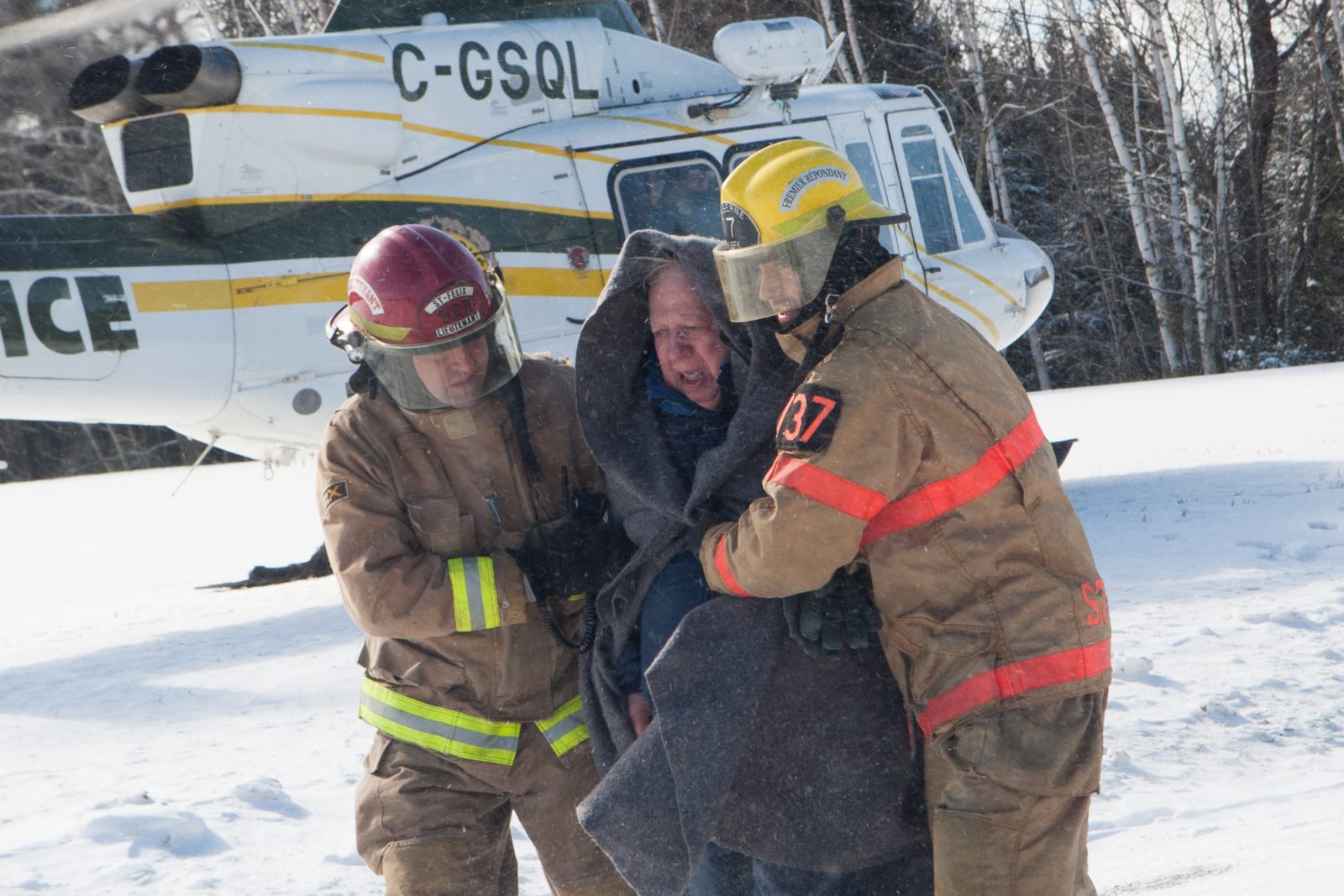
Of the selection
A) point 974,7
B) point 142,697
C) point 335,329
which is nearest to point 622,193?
point 142,697

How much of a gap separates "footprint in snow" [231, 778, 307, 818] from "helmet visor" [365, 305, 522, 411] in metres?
2.02

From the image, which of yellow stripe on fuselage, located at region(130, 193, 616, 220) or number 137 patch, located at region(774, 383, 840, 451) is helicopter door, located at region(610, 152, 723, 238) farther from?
number 137 patch, located at region(774, 383, 840, 451)

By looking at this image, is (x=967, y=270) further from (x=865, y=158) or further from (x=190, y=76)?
(x=190, y=76)

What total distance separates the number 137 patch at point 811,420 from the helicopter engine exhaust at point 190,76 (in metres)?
5.82

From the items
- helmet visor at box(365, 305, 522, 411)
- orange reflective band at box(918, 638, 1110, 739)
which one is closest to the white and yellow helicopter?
helmet visor at box(365, 305, 522, 411)

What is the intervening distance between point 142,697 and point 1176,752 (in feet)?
14.7

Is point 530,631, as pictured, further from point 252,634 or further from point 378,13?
point 378,13

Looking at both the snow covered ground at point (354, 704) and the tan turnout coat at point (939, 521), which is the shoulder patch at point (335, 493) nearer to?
the tan turnout coat at point (939, 521)

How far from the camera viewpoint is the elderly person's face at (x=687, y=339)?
2641mm

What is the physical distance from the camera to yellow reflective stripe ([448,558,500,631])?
2555mm

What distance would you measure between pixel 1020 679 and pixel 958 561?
0.23 metres

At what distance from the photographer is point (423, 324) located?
2684 millimetres

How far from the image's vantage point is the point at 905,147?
9047 millimetres

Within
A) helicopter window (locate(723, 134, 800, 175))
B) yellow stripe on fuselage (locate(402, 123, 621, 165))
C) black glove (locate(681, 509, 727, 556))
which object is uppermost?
yellow stripe on fuselage (locate(402, 123, 621, 165))
